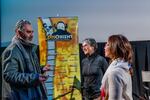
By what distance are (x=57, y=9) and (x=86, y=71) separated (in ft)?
9.11

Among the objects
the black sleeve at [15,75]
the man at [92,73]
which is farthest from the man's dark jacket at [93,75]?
the black sleeve at [15,75]

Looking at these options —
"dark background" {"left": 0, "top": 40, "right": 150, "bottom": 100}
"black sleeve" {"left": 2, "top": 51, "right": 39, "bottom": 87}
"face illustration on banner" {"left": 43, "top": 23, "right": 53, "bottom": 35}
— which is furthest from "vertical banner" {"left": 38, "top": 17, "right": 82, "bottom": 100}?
"black sleeve" {"left": 2, "top": 51, "right": 39, "bottom": 87}

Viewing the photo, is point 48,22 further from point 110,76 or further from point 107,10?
point 110,76

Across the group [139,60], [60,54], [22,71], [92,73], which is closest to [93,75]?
[92,73]

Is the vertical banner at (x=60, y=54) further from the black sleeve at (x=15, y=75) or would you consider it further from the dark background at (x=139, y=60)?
the black sleeve at (x=15, y=75)

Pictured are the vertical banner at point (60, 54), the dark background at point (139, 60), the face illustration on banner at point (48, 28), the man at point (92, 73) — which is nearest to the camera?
the man at point (92, 73)

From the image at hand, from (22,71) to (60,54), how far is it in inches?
149

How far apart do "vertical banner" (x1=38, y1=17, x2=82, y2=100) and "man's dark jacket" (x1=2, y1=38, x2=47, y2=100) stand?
11.5 ft

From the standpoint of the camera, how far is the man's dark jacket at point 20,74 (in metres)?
3.25

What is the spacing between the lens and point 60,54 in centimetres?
709

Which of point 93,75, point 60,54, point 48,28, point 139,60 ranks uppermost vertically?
point 48,28

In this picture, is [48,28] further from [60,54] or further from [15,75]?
[15,75]

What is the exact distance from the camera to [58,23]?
718 centimetres

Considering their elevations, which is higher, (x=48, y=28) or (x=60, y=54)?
(x=48, y=28)
